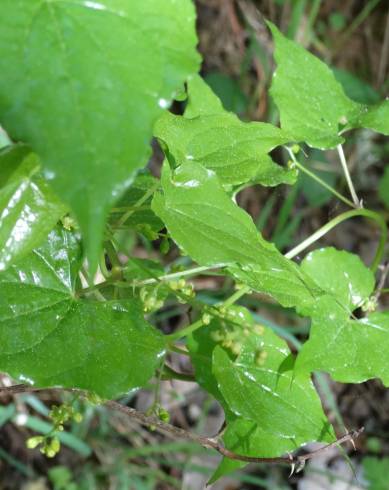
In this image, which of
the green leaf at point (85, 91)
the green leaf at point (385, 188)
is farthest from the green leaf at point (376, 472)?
the green leaf at point (85, 91)

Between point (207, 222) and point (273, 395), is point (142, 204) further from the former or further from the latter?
point (273, 395)

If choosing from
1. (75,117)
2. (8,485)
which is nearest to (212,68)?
(8,485)

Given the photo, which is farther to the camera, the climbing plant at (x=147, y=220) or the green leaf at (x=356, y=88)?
the green leaf at (x=356, y=88)

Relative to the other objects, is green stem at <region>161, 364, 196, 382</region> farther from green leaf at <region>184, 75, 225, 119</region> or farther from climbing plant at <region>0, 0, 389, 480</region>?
green leaf at <region>184, 75, 225, 119</region>

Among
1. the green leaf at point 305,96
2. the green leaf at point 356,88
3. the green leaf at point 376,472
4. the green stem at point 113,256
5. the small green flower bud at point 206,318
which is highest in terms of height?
the green leaf at point 305,96

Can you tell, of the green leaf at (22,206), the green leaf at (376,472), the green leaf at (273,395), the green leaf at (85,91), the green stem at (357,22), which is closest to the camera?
the green leaf at (85,91)

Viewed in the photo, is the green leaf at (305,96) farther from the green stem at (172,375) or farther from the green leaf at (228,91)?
the green leaf at (228,91)

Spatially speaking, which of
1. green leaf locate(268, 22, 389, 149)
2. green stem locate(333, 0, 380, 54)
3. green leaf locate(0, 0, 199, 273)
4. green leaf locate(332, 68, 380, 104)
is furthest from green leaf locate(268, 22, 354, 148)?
green stem locate(333, 0, 380, 54)
